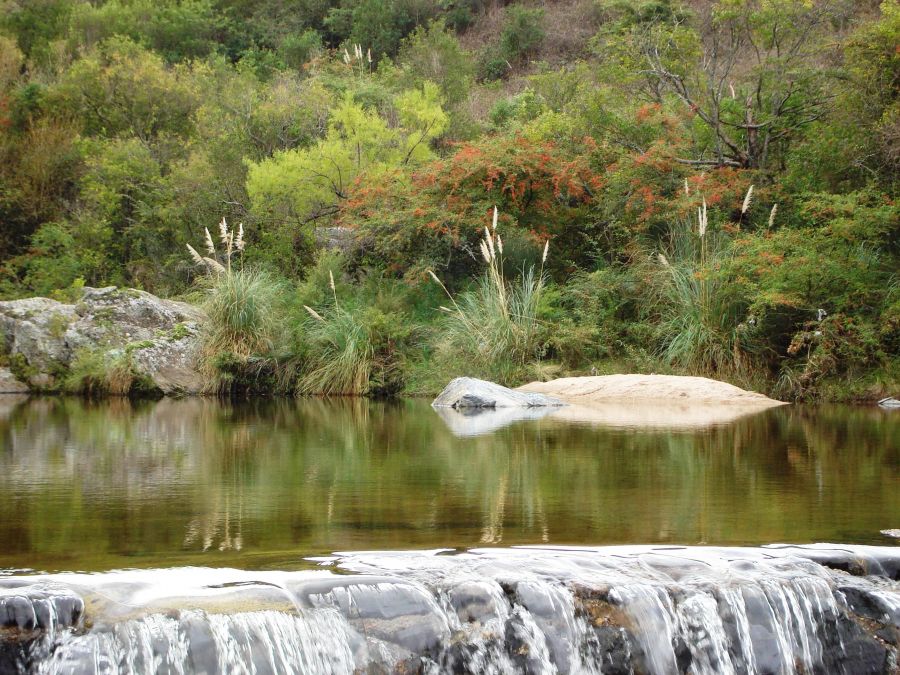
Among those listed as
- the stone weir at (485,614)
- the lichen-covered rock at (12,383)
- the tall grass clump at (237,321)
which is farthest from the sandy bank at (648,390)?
the lichen-covered rock at (12,383)

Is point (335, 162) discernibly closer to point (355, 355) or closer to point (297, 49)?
point (355, 355)

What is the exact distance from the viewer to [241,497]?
5750 mm

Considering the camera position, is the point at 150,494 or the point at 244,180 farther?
the point at 244,180

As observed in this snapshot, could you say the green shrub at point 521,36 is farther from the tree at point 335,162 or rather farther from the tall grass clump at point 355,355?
the tall grass clump at point 355,355

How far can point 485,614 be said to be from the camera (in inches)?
149

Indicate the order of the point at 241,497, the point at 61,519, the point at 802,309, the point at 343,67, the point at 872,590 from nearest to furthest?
1. the point at 872,590
2. the point at 61,519
3. the point at 241,497
4. the point at 802,309
5. the point at 343,67

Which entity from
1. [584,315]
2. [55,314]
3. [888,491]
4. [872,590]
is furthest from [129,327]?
[872,590]

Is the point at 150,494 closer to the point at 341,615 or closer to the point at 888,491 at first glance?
the point at 341,615

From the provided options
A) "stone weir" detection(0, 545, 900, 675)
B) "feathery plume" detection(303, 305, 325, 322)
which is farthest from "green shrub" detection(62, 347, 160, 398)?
"stone weir" detection(0, 545, 900, 675)

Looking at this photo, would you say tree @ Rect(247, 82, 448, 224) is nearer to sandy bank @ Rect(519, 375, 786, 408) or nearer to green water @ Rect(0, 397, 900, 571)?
sandy bank @ Rect(519, 375, 786, 408)

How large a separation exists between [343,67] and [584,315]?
630 inches

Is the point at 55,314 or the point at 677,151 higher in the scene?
the point at 677,151

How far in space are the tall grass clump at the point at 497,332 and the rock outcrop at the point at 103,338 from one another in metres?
4.24

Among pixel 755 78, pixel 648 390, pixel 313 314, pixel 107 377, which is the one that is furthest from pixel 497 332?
pixel 755 78
